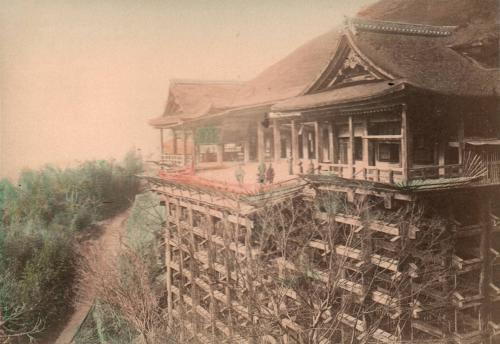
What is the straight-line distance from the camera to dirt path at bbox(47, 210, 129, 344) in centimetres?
1708

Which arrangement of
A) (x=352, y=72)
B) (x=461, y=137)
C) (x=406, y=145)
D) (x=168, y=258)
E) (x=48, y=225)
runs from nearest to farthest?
(x=406, y=145), (x=461, y=137), (x=352, y=72), (x=168, y=258), (x=48, y=225)

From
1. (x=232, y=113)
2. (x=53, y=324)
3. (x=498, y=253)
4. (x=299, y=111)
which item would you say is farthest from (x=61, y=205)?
(x=498, y=253)

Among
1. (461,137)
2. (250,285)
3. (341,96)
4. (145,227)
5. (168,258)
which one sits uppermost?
(341,96)

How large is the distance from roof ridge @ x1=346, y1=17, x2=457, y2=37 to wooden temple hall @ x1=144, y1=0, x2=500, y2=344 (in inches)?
1.9

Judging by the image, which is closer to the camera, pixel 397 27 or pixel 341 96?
pixel 341 96

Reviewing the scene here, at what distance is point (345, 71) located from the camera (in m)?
11.1

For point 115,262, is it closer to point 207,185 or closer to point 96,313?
point 96,313

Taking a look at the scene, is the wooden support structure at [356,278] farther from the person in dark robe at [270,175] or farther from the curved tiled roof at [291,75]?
the curved tiled roof at [291,75]

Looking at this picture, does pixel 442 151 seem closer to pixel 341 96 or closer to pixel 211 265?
pixel 341 96

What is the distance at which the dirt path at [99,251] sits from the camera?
56.0ft

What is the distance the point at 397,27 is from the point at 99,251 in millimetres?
17391

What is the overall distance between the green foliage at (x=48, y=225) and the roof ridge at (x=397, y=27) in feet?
43.6

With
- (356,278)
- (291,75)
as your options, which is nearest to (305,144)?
(291,75)

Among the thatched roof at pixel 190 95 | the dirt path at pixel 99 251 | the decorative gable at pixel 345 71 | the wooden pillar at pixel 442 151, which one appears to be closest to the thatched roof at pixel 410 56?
the decorative gable at pixel 345 71
